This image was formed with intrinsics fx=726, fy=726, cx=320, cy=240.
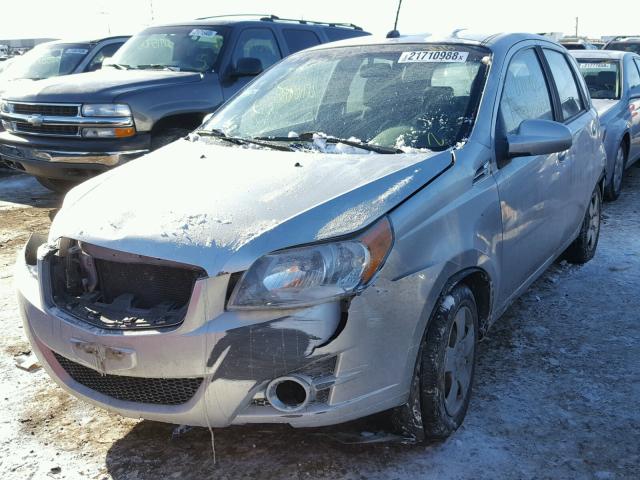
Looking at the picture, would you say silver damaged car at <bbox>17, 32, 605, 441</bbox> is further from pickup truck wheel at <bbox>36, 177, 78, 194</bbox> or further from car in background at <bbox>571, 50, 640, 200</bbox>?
pickup truck wheel at <bbox>36, 177, 78, 194</bbox>

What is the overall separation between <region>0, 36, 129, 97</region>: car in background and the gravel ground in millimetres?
6618

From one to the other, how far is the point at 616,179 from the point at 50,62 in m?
7.71

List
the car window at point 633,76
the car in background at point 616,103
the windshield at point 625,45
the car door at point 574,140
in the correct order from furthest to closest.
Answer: the windshield at point 625,45 < the car window at point 633,76 < the car in background at point 616,103 < the car door at point 574,140

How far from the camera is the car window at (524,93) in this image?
3777mm

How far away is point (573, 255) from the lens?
5.49 metres

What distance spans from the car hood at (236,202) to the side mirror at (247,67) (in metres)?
4.29

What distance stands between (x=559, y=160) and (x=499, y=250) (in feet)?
Answer: 3.76

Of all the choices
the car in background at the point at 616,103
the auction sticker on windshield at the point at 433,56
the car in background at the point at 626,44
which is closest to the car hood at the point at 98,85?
the auction sticker on windshield at the point at 433,56

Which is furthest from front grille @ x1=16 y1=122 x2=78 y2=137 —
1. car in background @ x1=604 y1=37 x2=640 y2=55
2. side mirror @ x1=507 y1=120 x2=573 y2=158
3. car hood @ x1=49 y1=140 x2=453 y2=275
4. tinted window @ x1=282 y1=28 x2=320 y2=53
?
car in background @ x1=604 y1=37 x2=640 y2=55

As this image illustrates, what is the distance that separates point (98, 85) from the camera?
23.4ft

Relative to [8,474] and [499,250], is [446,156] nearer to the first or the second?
[499,250]

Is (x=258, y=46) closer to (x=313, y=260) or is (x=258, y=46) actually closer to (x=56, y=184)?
(x=56, y=184)

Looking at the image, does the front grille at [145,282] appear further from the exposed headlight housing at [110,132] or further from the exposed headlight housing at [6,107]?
the exposed headlight housing at [6,107]

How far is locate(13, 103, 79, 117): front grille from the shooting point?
7.06m
